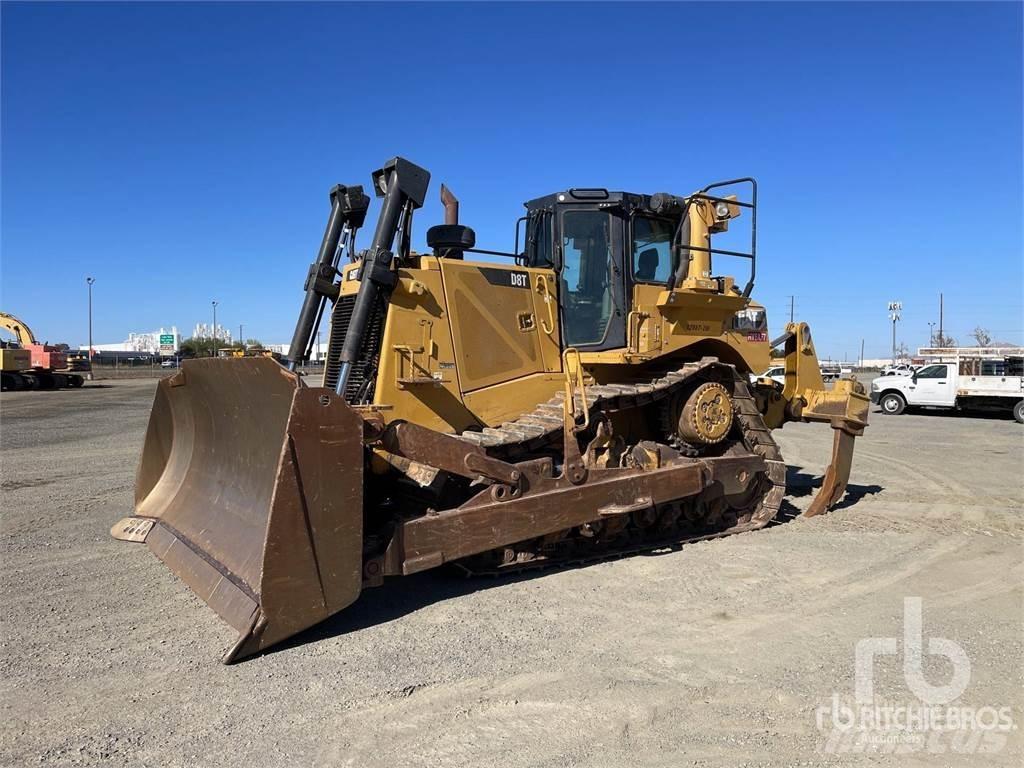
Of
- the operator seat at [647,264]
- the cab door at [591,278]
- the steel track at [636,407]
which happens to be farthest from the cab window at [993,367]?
the cab door at [591,278]

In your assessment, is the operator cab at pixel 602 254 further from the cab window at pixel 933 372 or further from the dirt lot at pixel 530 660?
the cab window at pixel 933 372

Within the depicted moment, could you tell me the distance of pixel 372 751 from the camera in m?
3.10

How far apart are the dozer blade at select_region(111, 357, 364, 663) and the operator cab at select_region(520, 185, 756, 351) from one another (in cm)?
278

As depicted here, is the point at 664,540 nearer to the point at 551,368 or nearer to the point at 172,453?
the point at 551,368

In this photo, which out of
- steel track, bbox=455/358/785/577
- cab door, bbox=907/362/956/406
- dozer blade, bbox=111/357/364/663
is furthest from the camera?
cab door, bbox=907/362/956/406

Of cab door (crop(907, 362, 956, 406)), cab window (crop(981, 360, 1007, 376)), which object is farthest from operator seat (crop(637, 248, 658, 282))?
cab window (crop(981, 360, 1007, 376))

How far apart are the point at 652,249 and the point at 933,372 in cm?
1992

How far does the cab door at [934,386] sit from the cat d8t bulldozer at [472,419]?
17.4 meters

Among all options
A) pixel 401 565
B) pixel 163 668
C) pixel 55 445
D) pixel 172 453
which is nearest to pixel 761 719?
pixel 401 565

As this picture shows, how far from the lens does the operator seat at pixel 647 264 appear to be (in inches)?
257

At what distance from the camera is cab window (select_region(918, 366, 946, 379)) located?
73.0ft

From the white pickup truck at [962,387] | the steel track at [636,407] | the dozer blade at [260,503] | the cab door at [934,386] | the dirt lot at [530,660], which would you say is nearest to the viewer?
the dirt lot at [530,660]

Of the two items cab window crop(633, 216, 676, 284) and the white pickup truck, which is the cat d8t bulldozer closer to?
cab window crop(633, 216, 676, 284)

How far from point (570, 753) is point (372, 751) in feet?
2.86
